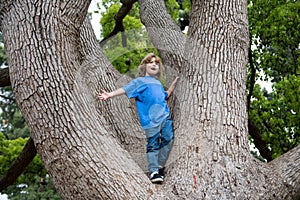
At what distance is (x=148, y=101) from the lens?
11.7 feet

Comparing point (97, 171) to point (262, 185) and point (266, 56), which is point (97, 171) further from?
point (266, 56)

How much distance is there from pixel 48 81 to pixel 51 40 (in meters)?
0.32

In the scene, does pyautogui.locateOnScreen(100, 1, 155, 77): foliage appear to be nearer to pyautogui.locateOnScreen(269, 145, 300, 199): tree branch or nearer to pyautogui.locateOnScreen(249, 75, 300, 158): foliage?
pyautogui.locateOnScreen(249, 75, 300, 158): foliage

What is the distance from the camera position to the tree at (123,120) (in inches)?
113

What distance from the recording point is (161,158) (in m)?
3.48

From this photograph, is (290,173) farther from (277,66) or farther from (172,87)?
(277,66)

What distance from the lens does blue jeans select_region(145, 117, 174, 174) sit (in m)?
3.40

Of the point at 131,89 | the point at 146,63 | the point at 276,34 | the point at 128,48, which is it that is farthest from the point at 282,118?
the point at 131,89

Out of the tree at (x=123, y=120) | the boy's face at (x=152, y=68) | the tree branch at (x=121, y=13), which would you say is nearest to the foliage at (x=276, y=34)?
the tree branch at (x=121, y=13)

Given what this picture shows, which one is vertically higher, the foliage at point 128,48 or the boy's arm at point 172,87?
the foliage at point 128,48

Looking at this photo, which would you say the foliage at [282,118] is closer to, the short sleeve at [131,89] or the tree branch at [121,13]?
the tree branch at [121,13]

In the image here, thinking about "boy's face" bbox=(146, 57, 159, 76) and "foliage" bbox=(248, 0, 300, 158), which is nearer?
"boy's face" bbox=(146, 57, 159, 76)

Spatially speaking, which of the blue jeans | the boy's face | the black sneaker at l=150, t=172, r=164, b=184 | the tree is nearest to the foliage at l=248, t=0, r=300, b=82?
the tree

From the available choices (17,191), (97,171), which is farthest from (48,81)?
(17,191)
